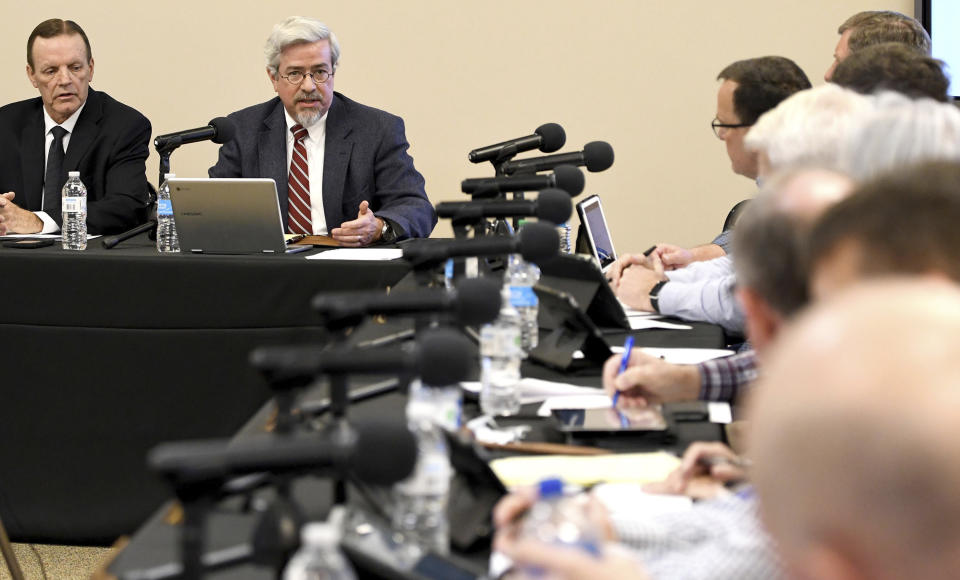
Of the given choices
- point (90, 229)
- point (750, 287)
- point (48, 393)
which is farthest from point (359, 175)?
A: point (750, 287)

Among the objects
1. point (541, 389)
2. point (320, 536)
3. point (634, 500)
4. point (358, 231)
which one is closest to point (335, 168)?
point (358, 231)

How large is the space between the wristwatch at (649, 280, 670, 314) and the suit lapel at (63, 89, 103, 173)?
235cm

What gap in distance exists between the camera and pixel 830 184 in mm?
1012

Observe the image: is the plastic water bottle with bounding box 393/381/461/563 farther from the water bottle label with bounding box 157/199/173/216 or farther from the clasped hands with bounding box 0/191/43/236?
the clasped hands with bounding box 0/191/43/236

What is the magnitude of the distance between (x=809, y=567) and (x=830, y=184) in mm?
566

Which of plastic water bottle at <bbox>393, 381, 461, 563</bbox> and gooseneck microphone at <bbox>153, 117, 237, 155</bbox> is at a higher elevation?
gooseneck microphone at <bbox>153, 117, 237, 155</bbox>

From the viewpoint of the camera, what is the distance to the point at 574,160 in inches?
107

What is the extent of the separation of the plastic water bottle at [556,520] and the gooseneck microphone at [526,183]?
52.4 inches

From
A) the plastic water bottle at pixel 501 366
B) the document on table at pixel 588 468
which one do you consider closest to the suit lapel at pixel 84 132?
the plastic water bottle at pixel 501 366

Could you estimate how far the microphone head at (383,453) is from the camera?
2.97 feet

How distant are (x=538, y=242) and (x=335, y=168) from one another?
7.75 feet

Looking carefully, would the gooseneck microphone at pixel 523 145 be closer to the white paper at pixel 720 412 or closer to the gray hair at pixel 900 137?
the white paper at pixel 720 412

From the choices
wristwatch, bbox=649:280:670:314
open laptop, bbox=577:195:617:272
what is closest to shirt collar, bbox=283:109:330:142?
open laptop, bbox=577:195:617:272

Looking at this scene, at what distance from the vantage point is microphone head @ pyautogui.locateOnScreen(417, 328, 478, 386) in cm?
112
